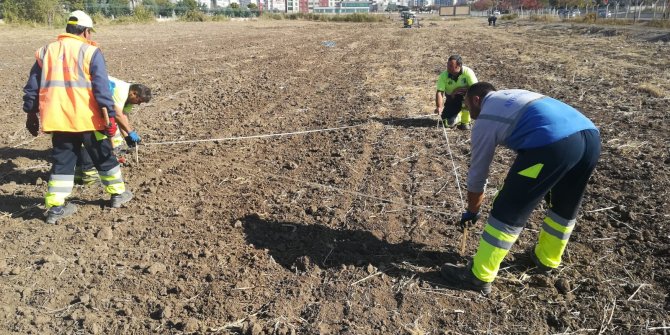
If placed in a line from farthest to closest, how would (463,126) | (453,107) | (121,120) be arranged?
(463,126) → (453,107) → (121,120)

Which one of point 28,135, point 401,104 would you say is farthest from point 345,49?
point 28,135

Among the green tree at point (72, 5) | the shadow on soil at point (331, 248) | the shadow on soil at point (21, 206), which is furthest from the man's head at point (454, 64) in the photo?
the green tree at point (72, 5)

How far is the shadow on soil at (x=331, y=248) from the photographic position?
3.88 m

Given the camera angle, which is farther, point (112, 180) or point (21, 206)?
point (21, 206)

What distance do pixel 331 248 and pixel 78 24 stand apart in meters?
3.22

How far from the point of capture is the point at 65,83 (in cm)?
429

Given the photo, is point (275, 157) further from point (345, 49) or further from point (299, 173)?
point (345, 49)

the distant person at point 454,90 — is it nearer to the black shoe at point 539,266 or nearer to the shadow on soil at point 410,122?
the shadow on soil at point 410,122

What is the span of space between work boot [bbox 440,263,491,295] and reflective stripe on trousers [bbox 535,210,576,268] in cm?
64

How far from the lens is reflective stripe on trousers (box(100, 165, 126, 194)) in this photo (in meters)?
4.74

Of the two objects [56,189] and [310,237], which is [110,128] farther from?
[310,237]

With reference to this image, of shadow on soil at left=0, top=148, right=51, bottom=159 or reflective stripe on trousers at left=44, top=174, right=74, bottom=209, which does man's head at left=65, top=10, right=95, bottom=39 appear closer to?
reflective stripe on trousers at left=44, top=174, right=74, bottom=209

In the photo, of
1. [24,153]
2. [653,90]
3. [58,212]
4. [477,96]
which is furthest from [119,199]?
[653,90]

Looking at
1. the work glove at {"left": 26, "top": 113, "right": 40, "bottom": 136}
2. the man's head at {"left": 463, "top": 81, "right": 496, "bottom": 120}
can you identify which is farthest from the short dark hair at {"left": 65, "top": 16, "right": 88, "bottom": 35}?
the man's head at {"left": 463, "top": 81, "right": 496, "bottom": 120}
